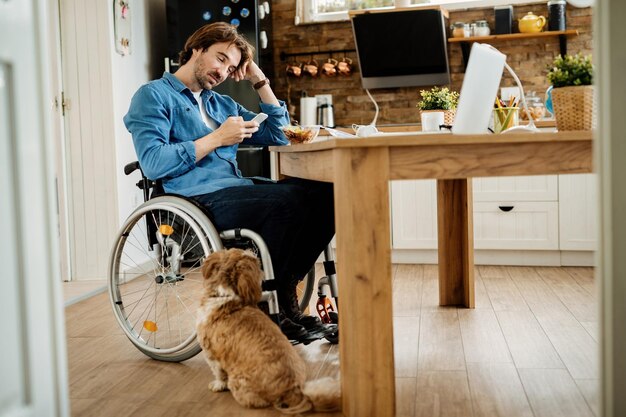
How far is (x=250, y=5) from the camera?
15.5 ft

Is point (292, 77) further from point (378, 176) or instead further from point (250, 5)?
point (378, 176)

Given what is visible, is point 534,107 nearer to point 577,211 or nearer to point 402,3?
point 577,211

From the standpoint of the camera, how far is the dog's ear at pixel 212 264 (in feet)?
7.08

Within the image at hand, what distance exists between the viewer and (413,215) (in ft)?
14.9

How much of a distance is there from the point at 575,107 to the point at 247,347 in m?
1.08

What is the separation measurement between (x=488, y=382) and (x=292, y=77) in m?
3.40

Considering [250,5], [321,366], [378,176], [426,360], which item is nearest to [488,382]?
[426,360]

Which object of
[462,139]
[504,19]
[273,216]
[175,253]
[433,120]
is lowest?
[175,253]

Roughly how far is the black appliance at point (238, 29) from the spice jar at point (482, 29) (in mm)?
1384

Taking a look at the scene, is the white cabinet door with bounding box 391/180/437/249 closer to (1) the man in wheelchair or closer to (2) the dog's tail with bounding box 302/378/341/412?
(1) the man in wheelchair

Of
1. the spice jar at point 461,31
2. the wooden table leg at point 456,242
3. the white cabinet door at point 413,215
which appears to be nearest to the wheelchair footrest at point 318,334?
the wooden table leg at point 456,242

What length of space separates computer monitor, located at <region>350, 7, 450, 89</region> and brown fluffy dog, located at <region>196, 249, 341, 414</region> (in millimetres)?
2945

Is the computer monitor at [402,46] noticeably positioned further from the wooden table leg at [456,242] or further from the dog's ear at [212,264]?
the dog's ear at [212,264]

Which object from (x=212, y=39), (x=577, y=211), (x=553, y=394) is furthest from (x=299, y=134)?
(x=577, y=211)
